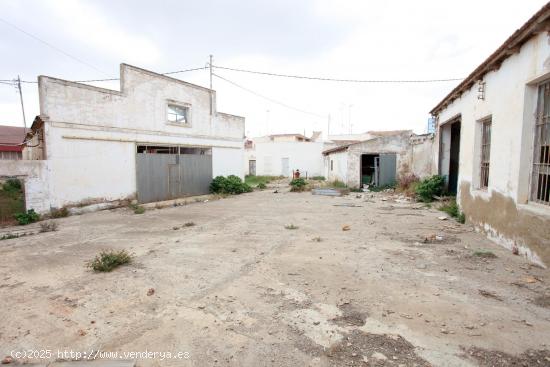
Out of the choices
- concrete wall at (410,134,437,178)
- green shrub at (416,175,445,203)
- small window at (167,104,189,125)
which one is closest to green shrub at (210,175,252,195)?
small window at (167,104,189,125)

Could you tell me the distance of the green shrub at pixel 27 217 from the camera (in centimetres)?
893

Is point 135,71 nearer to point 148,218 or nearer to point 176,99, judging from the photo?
point 176,99

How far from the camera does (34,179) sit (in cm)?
946

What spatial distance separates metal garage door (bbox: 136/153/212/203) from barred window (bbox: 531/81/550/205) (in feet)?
40.5

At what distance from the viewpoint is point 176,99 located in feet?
45.9

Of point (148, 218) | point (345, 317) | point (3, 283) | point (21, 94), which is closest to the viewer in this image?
point (345, 317)

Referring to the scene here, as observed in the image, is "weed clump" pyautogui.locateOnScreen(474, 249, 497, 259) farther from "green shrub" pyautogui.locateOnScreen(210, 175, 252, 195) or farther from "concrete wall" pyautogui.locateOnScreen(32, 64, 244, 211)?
"green shrub" pyautogui.locateOnScreen(210, 175, 252, 195)

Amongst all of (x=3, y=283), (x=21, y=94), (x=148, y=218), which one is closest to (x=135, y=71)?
(x=148, y=218)

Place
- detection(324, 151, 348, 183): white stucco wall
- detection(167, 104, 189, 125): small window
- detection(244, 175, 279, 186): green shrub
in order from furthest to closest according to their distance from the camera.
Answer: detection(244, 175, 279, 186): green shrub < detection(324, 151, 348, 183): white stucco wall < detection(167, 104, 189, 125): small window

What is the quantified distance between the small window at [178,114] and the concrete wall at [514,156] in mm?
11687

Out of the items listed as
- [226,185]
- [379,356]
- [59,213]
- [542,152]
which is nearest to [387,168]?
[226,185]

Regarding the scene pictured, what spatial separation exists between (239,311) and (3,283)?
3558 mm

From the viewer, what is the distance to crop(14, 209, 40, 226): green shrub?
8928mm

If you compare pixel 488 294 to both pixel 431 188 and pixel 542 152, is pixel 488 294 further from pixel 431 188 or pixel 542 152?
pixel 431 188
